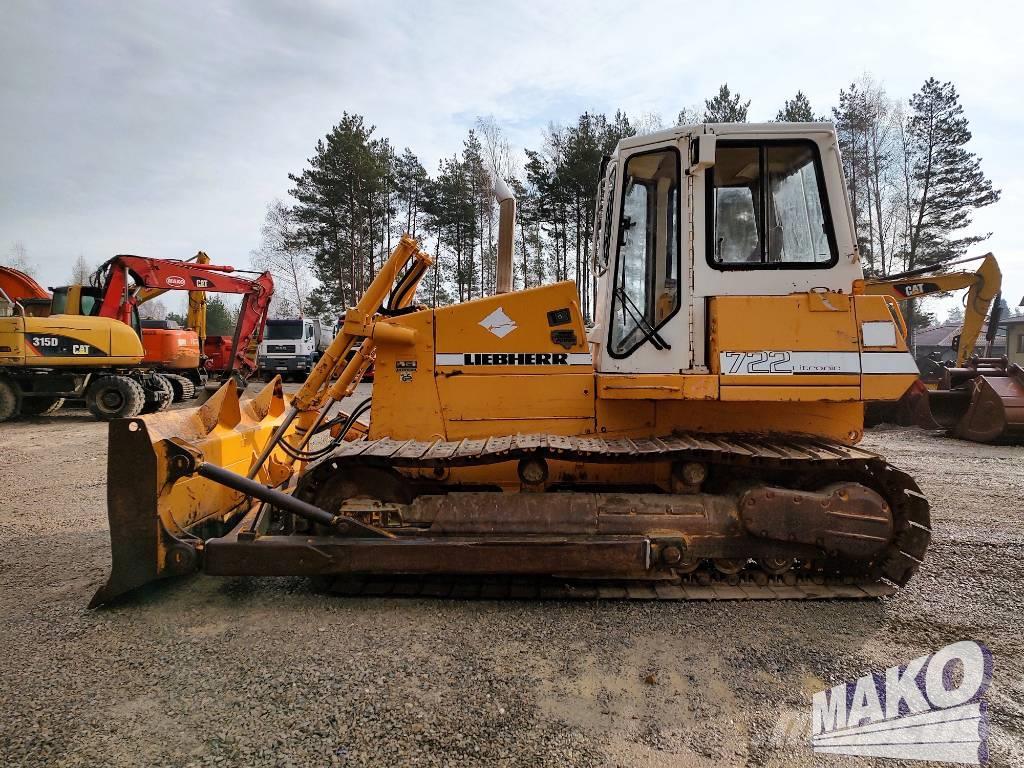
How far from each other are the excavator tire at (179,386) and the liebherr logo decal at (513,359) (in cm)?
1330

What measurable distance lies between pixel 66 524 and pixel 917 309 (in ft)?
105

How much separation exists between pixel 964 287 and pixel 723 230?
30.3 ft

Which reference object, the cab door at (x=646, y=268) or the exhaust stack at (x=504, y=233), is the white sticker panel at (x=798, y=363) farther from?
the exhaust stack at (x=504, y=233)

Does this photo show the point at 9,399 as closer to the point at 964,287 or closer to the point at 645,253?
the point at 645,253

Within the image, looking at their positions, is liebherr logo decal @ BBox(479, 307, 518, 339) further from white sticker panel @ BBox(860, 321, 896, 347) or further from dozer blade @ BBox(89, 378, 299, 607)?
white sticker panel @ BBox(860, 321, 896, 347)

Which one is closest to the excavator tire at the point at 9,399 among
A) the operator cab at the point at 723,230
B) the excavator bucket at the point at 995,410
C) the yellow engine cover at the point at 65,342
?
the yellow engine cover at the point at 65,342

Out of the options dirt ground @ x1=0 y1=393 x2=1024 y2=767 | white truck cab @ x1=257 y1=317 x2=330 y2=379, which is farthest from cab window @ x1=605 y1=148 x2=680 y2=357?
white truck cab @ x1=257 y1=317 x2=330 y2=379

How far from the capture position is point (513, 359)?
13.0 feet

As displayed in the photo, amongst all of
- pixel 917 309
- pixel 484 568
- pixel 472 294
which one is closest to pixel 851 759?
pixel 484 568

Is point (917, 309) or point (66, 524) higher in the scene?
point (917, 309)

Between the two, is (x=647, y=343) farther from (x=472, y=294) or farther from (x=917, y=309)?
(x=917, y=309)

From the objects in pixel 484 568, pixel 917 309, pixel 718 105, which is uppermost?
pixel 718 105

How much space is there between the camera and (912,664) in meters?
2.94

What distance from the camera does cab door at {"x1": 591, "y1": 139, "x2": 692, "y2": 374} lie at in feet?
12.2
